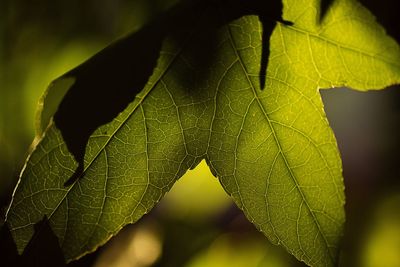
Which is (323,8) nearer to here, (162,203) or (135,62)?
(135,62)

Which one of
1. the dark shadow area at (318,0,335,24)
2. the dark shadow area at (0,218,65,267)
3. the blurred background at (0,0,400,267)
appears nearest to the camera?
the dark shadow area at (0,218,65,267)

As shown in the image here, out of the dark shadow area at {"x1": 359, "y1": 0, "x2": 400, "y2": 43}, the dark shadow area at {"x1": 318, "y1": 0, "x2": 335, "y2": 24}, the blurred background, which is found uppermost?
the dark shadow area at {"x1": 318, "y1": 0, "x2": 335, "y2": 24}

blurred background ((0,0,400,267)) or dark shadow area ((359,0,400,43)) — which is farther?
blurred background ((0,0,400,267))

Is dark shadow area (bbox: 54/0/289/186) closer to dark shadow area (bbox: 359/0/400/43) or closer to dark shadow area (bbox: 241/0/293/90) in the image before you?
dark shadow area (bbox: 241/0/293/90)

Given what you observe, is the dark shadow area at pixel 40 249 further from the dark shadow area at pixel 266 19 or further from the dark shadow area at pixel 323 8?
the dark shadow area at pixel 323 8

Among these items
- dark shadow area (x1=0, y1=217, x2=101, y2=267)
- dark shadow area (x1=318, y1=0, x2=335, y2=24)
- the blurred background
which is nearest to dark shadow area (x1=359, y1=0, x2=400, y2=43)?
dark shadow area (x1=318, y1=0, x2=335, y2=24)

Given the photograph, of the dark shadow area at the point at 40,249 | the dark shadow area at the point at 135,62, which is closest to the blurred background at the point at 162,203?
the dark shadow area at the point at 135,62
